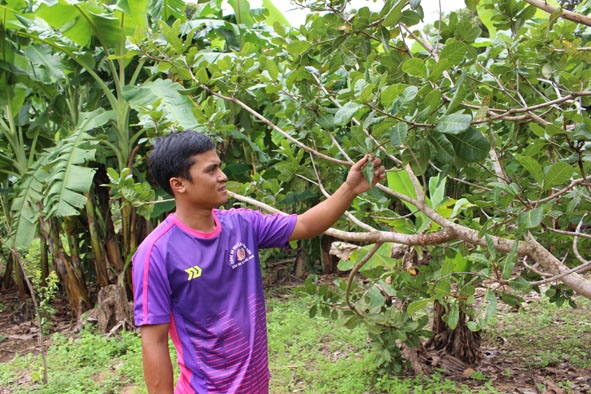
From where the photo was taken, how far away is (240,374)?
6.07 feet

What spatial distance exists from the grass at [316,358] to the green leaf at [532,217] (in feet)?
6.47

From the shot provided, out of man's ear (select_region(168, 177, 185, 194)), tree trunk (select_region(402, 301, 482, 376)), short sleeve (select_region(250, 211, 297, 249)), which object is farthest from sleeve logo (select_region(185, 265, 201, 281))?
tree trunk (select_region(402, 301, 482, 376))

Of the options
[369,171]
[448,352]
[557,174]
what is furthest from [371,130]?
[448,352]

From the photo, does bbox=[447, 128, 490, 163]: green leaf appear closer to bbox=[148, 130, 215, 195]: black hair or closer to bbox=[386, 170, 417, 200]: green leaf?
bbox=[148, 130, 215, 195]: black hair

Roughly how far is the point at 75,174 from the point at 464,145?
3.84 meters

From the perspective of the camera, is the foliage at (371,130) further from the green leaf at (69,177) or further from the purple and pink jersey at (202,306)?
the purple and pink jersey at (202,306)

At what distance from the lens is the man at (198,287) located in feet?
5.74

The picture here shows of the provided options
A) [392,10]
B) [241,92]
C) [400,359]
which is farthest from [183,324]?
[400,359]

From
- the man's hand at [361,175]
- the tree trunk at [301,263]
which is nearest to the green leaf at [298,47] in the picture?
the man's hand at [361,175]

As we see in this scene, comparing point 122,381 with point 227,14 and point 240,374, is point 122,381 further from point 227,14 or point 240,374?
point 227,14

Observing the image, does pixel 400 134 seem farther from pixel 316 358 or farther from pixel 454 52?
pixel 316 358

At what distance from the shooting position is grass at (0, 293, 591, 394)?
11.7ft

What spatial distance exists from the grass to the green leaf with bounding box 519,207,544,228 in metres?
1.97

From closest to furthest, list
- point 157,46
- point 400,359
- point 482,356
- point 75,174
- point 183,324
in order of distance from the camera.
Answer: point 183,324
point 157,46
point 400,359
point 482,356
point 75,174
